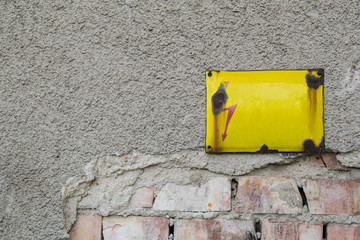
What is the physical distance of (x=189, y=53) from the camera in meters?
0.70

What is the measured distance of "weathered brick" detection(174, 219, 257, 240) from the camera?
0.71 meters

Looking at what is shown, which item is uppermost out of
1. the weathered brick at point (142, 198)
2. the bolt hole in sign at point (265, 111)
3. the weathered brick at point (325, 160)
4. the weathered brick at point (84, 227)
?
the bolt hole in sign at point (265, 111)

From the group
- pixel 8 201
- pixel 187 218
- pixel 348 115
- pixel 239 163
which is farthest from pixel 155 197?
pixel 348 115

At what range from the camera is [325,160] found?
0.70 m

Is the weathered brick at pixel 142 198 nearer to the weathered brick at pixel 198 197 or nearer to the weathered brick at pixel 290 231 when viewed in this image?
the weathered brick at pixel 198 197

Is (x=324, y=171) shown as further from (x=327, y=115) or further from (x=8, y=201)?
(x=8, y=201)

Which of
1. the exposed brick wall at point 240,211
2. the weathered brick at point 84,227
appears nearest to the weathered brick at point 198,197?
the exposed brick wall at point 240,211

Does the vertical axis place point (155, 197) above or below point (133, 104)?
below

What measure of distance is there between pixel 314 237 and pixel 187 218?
0.27m

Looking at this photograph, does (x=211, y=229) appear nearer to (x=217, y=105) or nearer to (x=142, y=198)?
(x=142, y=198)

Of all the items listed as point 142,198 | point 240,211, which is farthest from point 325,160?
point 142,198

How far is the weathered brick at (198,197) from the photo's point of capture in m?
0.71

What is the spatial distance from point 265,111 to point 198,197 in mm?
235

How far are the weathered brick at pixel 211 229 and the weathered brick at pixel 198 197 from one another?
0.10 ft
